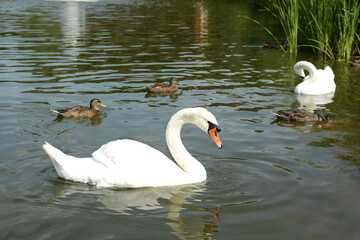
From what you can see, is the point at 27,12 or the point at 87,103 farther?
the point at 27,12

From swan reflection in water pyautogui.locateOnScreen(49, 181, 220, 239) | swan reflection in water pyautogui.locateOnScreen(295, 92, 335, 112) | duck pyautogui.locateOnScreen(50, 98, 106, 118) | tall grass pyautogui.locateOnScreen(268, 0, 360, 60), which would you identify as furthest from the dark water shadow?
swan reflection in water pyautogui.locateOnScreen(49, 181, 220, 239)

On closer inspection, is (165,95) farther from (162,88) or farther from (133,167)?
(133,167)

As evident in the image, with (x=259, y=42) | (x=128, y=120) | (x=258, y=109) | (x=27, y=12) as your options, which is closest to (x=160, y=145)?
(x=128, y=120)

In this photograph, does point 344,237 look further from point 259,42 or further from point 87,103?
point 259,42

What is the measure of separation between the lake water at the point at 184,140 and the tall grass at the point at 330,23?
0.67 meters

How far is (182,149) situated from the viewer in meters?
8.07

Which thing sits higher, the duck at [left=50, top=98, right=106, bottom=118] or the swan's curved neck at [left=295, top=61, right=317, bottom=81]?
the swan's curved neck at [left=295, top=61, right=317, bottom=81]

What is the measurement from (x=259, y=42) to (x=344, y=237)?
17746 millimetres

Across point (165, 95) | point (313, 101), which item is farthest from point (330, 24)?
point (165, 95)

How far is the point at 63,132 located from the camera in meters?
10.8

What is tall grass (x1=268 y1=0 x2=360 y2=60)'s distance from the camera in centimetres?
1662

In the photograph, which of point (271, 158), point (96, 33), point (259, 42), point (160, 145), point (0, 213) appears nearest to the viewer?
point (0, 213)

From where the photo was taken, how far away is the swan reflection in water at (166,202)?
→ 6.60 m

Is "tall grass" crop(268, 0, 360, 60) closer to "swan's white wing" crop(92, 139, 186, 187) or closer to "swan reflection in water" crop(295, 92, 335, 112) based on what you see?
"swan reflection in water" crop(295, 92, 335, 112)
